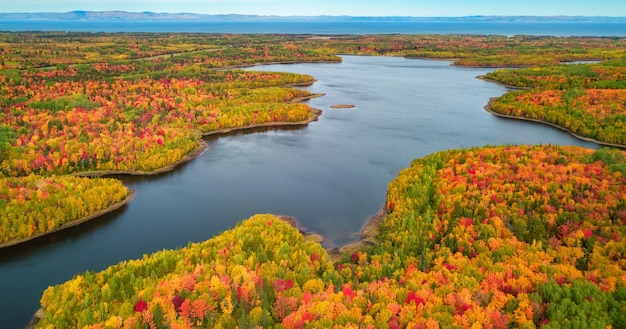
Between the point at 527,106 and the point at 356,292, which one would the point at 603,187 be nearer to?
the point at 356,292

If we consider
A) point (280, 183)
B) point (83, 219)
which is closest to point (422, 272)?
point (280, 183)

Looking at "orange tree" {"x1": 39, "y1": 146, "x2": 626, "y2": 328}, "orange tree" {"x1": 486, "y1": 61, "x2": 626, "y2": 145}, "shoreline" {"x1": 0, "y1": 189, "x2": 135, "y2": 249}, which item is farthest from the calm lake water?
"orange tree" {"x1": 39, "y1": 146, "x2": 626, "y2": 328}

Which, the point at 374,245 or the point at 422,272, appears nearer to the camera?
the point at 422,272

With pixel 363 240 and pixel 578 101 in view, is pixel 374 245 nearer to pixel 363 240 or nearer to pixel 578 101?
pixel 363 240

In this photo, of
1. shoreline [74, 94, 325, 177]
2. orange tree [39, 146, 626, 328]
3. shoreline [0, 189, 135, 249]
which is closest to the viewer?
orange tree [39, 146, 626, 328]

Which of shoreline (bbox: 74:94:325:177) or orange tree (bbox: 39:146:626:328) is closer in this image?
orange tree (bbox: 39:146:626:328)

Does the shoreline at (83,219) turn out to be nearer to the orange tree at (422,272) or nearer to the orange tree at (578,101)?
the orange tree at (422,272)

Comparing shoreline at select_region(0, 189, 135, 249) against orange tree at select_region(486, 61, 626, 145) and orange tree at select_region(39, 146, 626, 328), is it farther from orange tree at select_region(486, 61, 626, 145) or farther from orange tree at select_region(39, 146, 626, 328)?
orange tree at select_region(486, 61, 626, 145)

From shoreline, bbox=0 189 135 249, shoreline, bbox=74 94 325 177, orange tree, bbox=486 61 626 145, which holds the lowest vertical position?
shoreline, bbox=0 189 135 249
